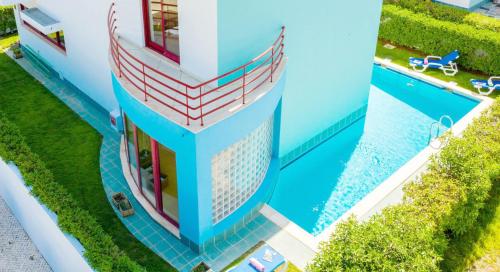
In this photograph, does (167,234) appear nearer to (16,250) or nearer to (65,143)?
(16,250)

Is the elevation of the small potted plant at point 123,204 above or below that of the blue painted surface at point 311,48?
below

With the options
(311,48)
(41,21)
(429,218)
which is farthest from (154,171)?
(41,21)

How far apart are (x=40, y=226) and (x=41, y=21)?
1056 cm

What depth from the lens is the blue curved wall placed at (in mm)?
13258

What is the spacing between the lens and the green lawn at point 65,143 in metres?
15.7

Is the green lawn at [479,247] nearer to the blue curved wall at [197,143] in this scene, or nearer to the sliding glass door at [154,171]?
the blue curved wall at [197,143]

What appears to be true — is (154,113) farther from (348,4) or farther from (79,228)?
(348,4)

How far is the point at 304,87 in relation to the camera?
731 inches

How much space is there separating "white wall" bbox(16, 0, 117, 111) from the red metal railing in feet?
11.8

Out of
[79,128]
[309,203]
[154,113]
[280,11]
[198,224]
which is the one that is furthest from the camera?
[79,128]

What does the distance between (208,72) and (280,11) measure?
3.13 meters

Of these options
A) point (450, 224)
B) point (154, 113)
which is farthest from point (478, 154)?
point (154, 113)

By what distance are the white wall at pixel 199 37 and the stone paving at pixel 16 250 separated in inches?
284

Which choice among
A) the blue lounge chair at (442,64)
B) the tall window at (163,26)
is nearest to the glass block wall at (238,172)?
the tall window at (163,26)
